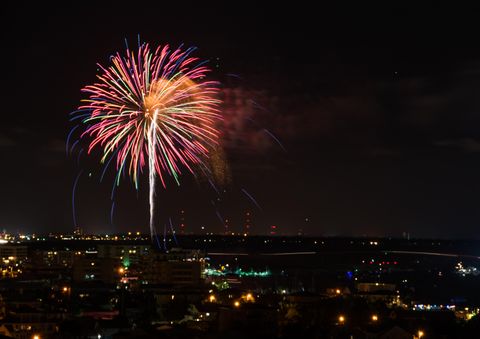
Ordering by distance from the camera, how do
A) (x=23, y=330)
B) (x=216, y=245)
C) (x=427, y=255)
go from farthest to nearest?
(x=216, y=245), (x=427, y=255), (x=23, y=330)

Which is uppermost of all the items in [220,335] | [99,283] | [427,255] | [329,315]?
[427,255]

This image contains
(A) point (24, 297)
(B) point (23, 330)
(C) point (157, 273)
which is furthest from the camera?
(C) point (157, 273)

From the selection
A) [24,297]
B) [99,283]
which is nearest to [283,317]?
[24,297]

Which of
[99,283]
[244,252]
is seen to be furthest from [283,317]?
[244,252]

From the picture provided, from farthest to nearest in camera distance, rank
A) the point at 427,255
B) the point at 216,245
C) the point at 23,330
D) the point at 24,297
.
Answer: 1. the point at 216,245
2. the point at 427,255
3. the point at 24,297
4. the point at 23,330

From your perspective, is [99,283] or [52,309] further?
[99,283]

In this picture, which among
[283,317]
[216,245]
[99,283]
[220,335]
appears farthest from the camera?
[216,245]

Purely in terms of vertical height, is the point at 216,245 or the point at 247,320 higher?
the point at 216,245

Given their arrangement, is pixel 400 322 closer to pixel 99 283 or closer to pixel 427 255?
pixel 99 283

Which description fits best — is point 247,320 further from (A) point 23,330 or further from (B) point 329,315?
(A) point 23,330
